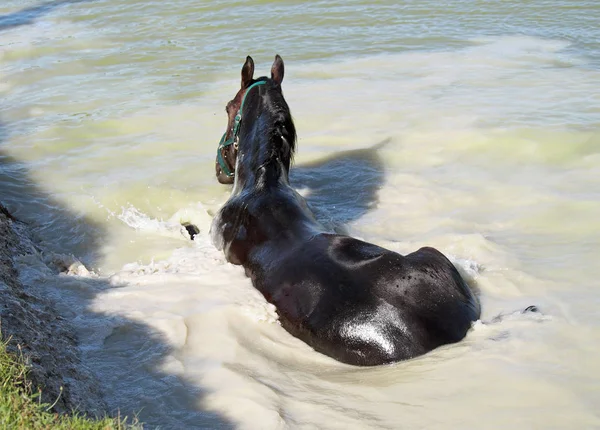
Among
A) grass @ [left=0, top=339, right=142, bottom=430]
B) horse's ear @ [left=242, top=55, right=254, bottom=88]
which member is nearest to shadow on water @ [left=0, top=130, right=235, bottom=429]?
grass @ [left=0, top=339, right=142, bottom=430]

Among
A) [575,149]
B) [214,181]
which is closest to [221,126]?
[214,181]

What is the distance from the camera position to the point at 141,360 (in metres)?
4.18

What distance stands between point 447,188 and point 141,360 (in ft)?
13.3

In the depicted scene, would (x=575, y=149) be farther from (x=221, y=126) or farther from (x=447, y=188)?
(x=221, y=126)

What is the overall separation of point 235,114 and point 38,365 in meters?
3.61

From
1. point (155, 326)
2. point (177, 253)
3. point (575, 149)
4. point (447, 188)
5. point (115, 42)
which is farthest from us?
point (115, 42)

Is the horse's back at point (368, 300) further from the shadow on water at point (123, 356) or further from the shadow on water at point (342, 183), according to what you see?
the shadow on water at point (342, 183)

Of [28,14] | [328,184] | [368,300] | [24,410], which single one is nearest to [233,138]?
[328,184]

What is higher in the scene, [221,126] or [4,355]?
[4,355]

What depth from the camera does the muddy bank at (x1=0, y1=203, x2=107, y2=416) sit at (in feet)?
10.7

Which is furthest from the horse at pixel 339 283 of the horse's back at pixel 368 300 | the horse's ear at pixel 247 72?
the horse's ear at pixel 247 72

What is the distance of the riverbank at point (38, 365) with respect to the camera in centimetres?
274

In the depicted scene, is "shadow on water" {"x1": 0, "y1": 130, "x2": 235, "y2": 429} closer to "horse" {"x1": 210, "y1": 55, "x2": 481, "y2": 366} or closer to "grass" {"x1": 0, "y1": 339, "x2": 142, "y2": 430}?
"grass" {"x1": 0, "y1": 339, "x2": 142, "y2": 430}

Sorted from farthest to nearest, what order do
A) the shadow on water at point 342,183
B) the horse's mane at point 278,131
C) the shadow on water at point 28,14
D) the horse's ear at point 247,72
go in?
the shadow on water at point 28,14 → the shadow on water at point 342,183 → the horse's ear at point 247,72 → the horse's mane at point 278,131
